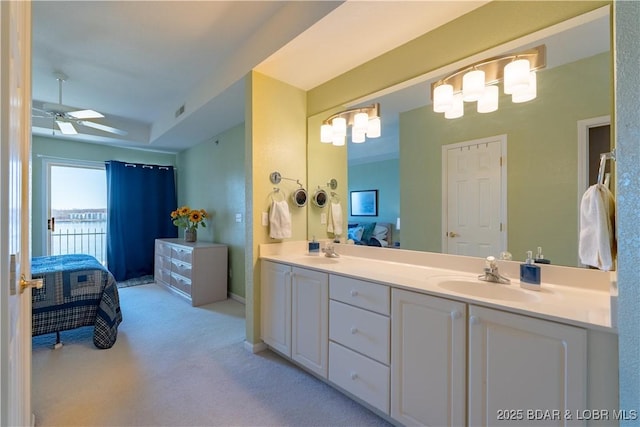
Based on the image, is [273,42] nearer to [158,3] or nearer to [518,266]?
[158,3]

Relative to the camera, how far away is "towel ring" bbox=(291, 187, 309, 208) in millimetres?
2639

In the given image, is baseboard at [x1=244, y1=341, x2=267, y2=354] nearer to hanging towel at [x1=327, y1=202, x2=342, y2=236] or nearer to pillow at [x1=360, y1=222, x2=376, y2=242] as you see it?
hanging towel at [x1=327, y1=202, x2=342, y2=236]

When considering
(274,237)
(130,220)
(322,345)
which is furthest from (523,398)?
(130,220)

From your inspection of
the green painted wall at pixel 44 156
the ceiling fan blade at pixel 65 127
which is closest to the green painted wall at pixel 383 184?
the ceiling fan blade at pixel 65 127

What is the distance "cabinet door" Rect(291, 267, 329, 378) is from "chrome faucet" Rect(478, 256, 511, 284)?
91 centimetres

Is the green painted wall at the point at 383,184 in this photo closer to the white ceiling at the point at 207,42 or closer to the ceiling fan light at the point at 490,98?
the ceiling fan light at the point at 490,98

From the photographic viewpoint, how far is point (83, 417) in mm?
1641

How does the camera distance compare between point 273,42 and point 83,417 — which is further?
point 273,42

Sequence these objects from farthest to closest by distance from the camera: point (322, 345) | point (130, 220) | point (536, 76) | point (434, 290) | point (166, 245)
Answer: point (130, 220)
point (166, 245)
point (322, 345)
point (536, 76)
point (434, 290)

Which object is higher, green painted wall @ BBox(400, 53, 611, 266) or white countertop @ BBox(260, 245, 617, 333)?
green painted wall @ BBox(400, 53, 611, 266)

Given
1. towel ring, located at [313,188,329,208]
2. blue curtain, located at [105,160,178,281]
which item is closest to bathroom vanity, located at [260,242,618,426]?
towel ring, located at [313,188,329,208]

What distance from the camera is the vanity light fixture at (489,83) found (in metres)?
1.50

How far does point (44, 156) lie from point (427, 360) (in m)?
5.68

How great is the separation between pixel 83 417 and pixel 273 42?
2684 mm
